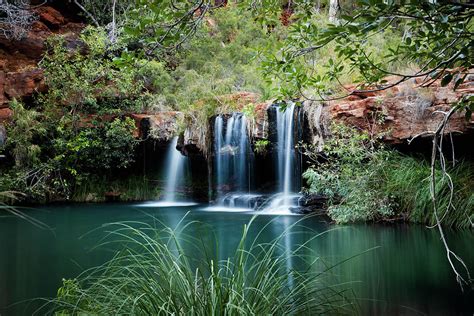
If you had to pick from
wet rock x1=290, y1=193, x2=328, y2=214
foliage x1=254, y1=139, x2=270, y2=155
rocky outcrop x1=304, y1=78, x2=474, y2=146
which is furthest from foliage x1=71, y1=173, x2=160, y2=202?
rocky outcrop x1=304, y1=78, x2=474, y2=146

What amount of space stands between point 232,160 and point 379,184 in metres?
5.29

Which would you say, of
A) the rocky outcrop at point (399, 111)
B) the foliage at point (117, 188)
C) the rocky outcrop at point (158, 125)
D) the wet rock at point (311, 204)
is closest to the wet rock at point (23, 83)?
the rocky outcrop at point (158, 125)

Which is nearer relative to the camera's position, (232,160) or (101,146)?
(232,160)

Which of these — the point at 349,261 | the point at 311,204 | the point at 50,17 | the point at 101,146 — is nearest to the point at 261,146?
the point at 311,204

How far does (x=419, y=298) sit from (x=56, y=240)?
19.1 ft

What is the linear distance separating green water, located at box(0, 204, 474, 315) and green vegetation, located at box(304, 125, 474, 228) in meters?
0.41

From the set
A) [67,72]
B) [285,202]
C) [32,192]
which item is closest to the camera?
[285,202]

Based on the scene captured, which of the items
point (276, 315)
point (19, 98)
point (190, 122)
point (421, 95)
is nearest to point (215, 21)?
point (190, 122)

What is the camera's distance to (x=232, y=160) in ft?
41.6

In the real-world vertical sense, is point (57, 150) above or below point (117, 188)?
above

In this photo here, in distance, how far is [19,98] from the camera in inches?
Answer: 514

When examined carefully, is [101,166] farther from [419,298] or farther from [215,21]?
[419,298]

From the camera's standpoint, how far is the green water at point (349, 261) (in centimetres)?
368

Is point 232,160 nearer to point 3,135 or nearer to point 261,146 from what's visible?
point 261,146
